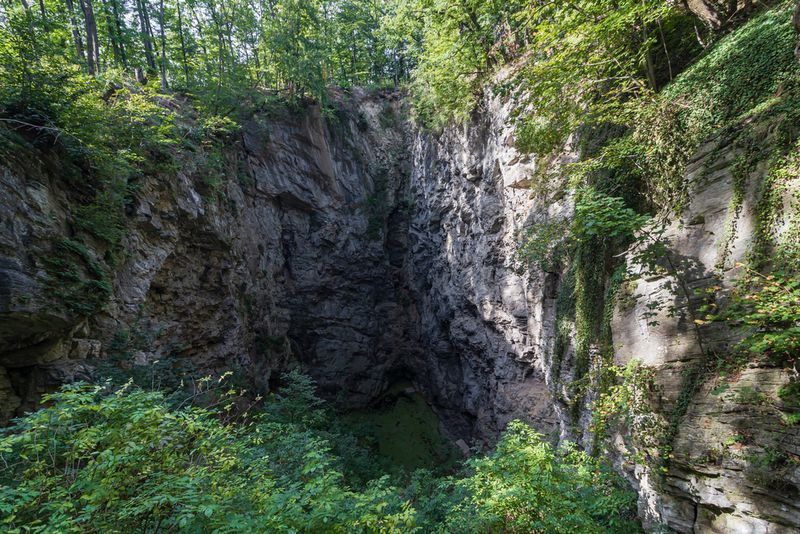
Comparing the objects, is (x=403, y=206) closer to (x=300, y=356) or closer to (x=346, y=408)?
(x=300, y=356)

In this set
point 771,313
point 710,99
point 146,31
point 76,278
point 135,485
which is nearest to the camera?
point 771,313

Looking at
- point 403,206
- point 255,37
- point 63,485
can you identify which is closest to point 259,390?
point 63,485

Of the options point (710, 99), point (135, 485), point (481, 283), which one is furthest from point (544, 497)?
point (481, 283)

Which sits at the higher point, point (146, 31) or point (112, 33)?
point (146, 31)

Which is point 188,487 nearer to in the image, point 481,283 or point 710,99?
point 710,99

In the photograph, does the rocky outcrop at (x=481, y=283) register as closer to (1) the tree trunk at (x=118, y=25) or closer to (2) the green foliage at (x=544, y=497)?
(2) the green foliage at (x=544, y=497)

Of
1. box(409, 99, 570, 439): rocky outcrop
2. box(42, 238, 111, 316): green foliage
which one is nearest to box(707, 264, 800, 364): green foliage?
box(409, 99, 570, 439): rocky outcrop

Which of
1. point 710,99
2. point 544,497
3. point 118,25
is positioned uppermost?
point 118,25

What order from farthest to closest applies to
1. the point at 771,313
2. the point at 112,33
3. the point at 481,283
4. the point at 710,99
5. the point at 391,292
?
the point at 391,292 < the point at 112,33 < the point at 481,283 < the point at 710,99 < the point at 771,313

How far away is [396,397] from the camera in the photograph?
20.0m

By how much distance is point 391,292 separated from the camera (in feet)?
67.4

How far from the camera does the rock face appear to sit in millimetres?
3580

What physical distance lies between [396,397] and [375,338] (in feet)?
12.6

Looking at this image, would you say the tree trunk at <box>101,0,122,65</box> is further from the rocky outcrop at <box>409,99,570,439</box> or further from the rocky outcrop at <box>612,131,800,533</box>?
the rocky outcrop at <box>612,131,800,533</box>
